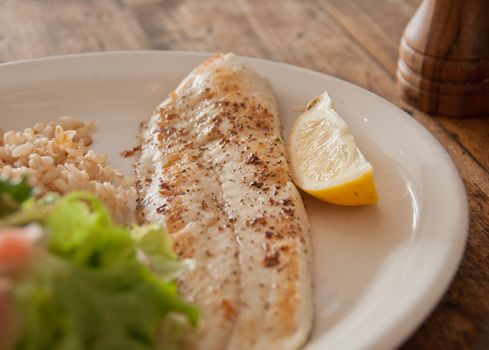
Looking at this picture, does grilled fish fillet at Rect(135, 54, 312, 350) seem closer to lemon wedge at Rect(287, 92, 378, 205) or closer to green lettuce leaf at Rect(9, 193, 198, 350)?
lemon wedge at Rect(287, 92, 378, 205)

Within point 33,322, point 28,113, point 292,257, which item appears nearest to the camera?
point 33,322

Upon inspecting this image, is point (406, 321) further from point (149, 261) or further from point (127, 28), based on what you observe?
point (127, 28)

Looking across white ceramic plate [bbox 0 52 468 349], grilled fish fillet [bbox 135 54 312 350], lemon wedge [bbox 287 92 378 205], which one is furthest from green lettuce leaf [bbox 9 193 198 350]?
lemon wedge [bbox 287 92 378 205]

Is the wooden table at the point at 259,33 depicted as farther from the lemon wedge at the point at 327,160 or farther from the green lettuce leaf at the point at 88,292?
the green lettuce leaf at the point at 88,292

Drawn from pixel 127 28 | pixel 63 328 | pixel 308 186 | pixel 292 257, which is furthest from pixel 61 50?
pixel 63 328

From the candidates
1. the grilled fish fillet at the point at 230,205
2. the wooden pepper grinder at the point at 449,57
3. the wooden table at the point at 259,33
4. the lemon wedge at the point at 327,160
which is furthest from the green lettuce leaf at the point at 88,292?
the wooden pepper grinder at the point at 449,57

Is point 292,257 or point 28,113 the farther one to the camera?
point 28,113
